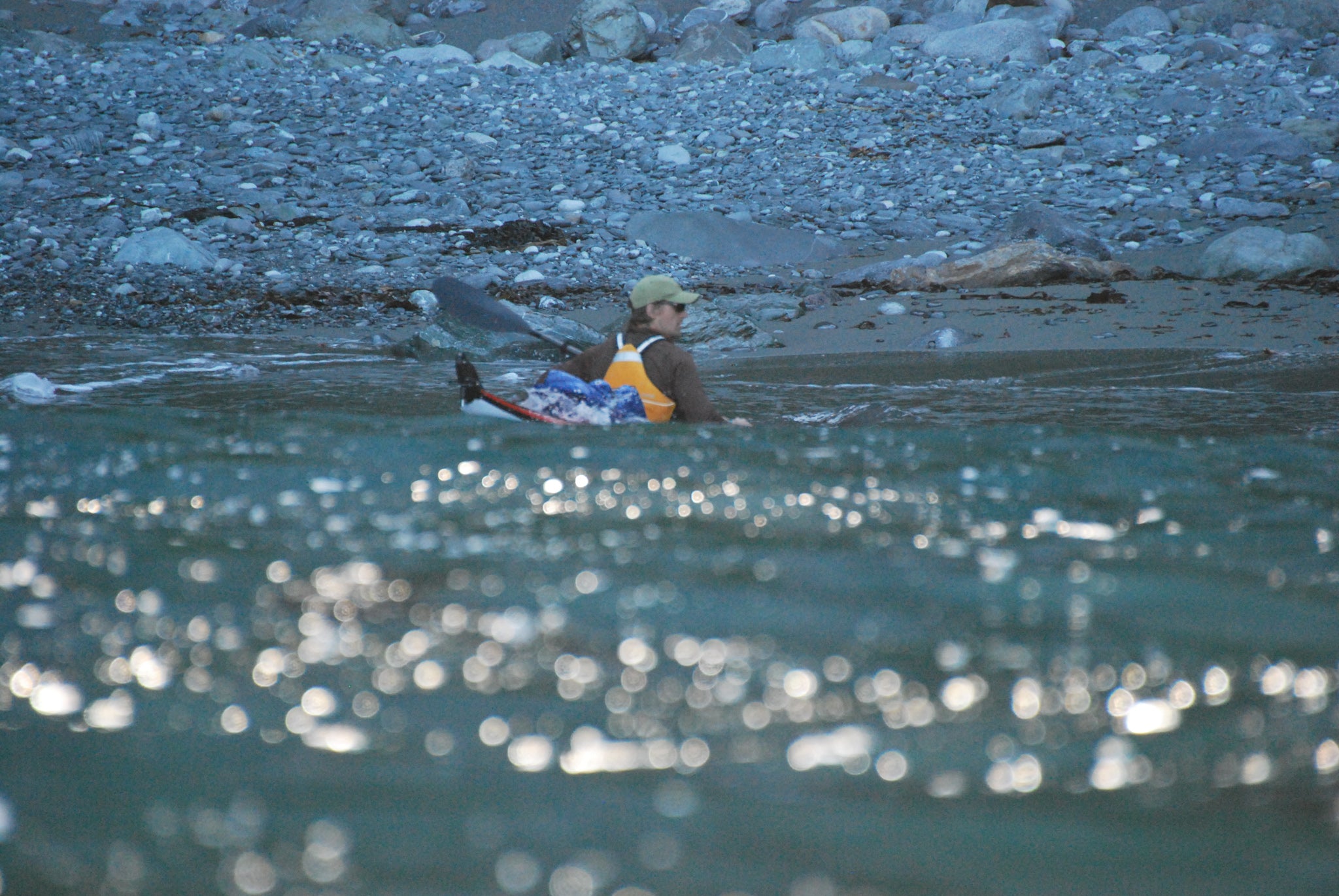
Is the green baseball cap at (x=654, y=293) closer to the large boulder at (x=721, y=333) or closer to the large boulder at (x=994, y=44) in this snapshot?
the large boulder at (x=721, y=333)

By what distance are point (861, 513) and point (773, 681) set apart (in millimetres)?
952

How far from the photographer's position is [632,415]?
12.9 feet

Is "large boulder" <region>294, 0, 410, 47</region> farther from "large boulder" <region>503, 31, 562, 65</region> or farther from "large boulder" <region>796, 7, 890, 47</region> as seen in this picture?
"large boulder" <region>796, 7, 890, 47</region>

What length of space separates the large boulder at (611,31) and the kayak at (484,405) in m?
11.5

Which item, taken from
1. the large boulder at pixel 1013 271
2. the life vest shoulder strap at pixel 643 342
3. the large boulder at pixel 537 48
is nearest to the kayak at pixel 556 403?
the life vest shoulder strap at pixel 643 342

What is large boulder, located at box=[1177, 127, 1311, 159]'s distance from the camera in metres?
10.1

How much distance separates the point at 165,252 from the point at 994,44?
33.2ft

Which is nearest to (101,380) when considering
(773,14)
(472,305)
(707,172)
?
(472,305)

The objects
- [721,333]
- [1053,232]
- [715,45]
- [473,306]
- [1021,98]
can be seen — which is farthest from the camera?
[715,45]

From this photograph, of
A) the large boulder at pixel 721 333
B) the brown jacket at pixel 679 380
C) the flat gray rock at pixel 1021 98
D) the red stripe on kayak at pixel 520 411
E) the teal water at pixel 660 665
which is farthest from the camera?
the flat gray rock at pixel 1021 98

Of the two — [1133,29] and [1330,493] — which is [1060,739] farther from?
[1133,29]

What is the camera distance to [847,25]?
14.4 meters

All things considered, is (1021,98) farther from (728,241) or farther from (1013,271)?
(1013,271)

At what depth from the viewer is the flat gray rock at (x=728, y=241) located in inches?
344
